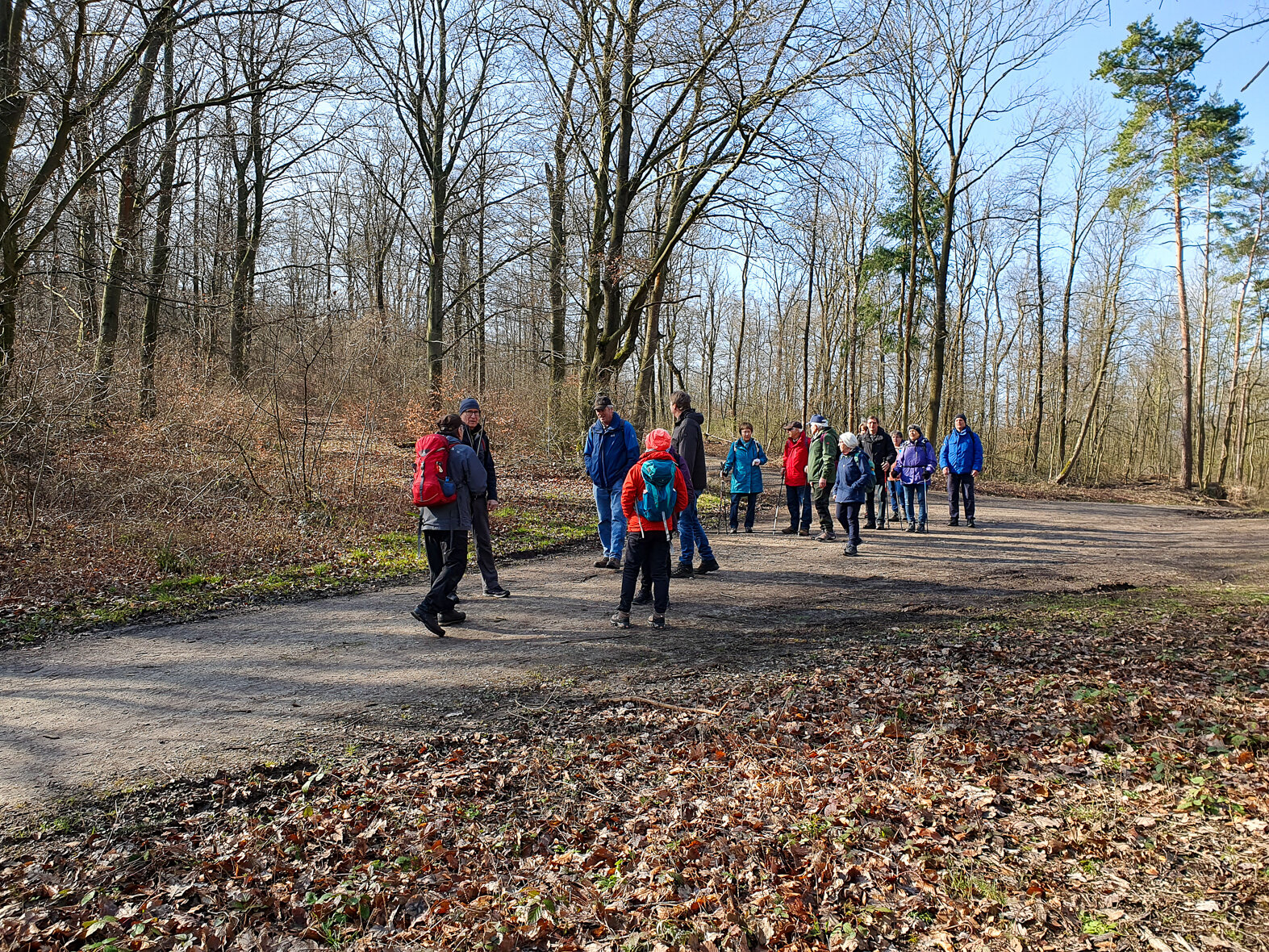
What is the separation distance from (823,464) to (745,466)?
135 cm

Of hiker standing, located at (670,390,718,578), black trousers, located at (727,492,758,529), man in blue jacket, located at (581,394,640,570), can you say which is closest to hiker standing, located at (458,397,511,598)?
man in blue jacket, located at (581,394,640,570)

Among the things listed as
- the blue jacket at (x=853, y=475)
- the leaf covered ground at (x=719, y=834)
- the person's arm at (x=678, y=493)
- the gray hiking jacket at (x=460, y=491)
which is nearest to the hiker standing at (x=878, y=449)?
the blue jacket at (x=853, y=475)

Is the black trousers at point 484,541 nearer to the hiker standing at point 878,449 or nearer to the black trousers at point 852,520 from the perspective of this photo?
the black trousers at point 852,520

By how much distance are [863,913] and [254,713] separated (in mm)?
4281

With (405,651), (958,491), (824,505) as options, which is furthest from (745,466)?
(405,651)

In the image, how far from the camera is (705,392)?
50.7 m

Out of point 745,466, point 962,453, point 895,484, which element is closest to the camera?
point 745,466

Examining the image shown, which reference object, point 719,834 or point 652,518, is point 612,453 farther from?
point 719,834

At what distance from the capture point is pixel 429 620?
7.27 metres

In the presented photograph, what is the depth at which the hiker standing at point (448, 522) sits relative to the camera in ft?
24.1

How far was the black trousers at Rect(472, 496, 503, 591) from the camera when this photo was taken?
848 cm

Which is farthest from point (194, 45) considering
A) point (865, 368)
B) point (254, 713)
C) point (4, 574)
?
point (865, 368)

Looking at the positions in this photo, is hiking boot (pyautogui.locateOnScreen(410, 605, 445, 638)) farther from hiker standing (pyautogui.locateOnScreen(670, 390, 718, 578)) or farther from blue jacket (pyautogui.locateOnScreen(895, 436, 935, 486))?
blue jacket (pyautogui.locateOnScreen(895, 436, 935, 486))

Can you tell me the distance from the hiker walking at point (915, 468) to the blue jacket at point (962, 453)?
91 centimetres
